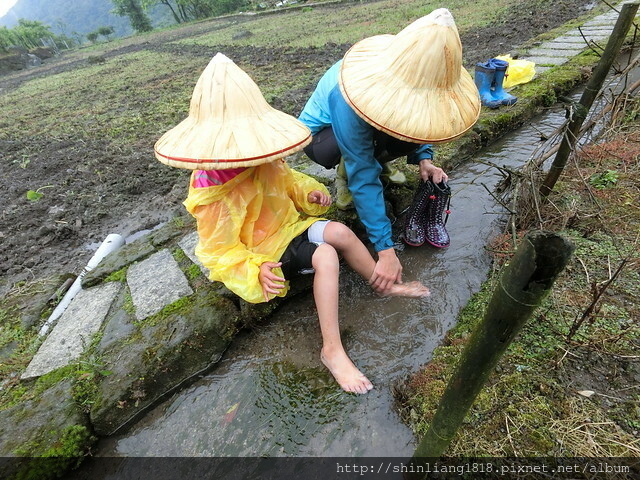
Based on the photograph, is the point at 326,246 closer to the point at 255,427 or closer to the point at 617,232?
the point at 255,427

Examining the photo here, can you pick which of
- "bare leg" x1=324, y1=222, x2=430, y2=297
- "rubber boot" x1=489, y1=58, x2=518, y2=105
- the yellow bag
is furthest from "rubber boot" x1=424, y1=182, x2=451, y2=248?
the yellow bag

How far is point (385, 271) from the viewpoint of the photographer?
7.39 feet

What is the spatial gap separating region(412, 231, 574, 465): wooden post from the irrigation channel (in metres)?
0.73

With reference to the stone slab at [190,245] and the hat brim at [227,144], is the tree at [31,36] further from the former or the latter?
the hat brim at [227,144]

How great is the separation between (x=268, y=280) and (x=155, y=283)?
1.13m

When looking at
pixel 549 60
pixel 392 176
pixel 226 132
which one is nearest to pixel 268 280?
pixel 226 132

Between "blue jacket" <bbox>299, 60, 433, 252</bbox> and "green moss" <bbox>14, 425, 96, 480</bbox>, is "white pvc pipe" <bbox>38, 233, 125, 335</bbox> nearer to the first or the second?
"green moss" <bbox>14, 425, 96, 480</bbox>

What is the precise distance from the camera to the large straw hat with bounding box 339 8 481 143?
1.67 meters

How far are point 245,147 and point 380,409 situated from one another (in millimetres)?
1532

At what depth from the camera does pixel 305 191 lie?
2.45 meters

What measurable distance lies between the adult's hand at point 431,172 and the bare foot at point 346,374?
1489 mm

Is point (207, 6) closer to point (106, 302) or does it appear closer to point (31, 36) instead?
point (31, 36)

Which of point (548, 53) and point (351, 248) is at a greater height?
point (351, 248)

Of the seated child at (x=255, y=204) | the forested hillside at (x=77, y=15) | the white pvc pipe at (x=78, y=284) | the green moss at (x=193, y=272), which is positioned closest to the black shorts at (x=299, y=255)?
the seated child at (x=255, y=204)
